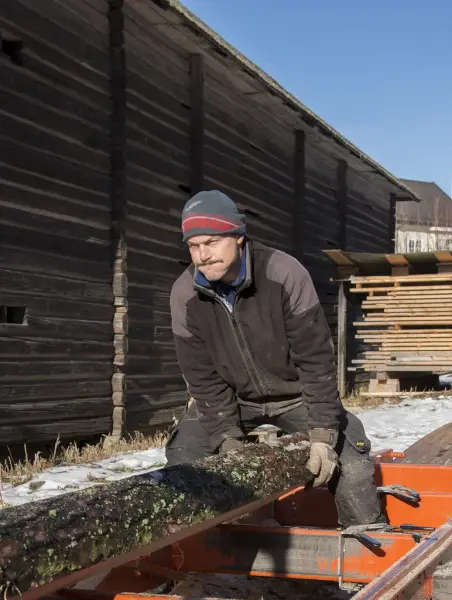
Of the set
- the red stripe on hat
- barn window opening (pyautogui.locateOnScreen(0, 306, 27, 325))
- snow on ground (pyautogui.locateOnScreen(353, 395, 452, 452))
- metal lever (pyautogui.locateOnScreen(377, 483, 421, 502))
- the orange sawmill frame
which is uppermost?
the red stripe on hat

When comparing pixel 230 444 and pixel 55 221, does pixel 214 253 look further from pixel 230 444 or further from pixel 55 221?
pixel 55 221

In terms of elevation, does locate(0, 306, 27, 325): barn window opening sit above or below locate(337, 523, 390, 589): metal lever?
above

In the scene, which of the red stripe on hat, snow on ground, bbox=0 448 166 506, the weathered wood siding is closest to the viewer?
the red stripe on hat

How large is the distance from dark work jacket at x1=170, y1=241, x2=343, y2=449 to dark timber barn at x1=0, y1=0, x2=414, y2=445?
391cm

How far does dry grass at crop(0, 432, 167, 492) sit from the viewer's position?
6.44 metres

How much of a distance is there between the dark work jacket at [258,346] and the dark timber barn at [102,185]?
391 centimetres

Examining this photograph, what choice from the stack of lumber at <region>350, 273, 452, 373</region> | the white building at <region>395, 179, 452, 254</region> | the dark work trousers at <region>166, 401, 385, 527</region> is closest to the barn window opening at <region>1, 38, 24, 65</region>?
the dark work trousers at <region>166, 401, 385, 527</region>

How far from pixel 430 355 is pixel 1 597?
12763 mm

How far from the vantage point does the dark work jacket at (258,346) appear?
11.4 ft

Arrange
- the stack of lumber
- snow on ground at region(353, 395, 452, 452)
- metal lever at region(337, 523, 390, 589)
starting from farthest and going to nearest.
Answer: the stack of lumber < snow on ground at region(353, 395, 452, 452) < metal lever at region(337, 523, 390, 589)

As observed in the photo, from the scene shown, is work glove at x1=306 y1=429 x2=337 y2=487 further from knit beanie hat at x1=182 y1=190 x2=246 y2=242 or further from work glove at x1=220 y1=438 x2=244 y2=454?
knit beanie hat at x1=182 y1=190 x2=246 y2=242

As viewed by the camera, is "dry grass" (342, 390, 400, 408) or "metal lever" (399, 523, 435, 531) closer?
"metal lever" (399, 523, 435, 531)

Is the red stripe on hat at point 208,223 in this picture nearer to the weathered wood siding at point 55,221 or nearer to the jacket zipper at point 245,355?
the jacket zipper at point 245,355

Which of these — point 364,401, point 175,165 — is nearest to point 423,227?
point 364,401
